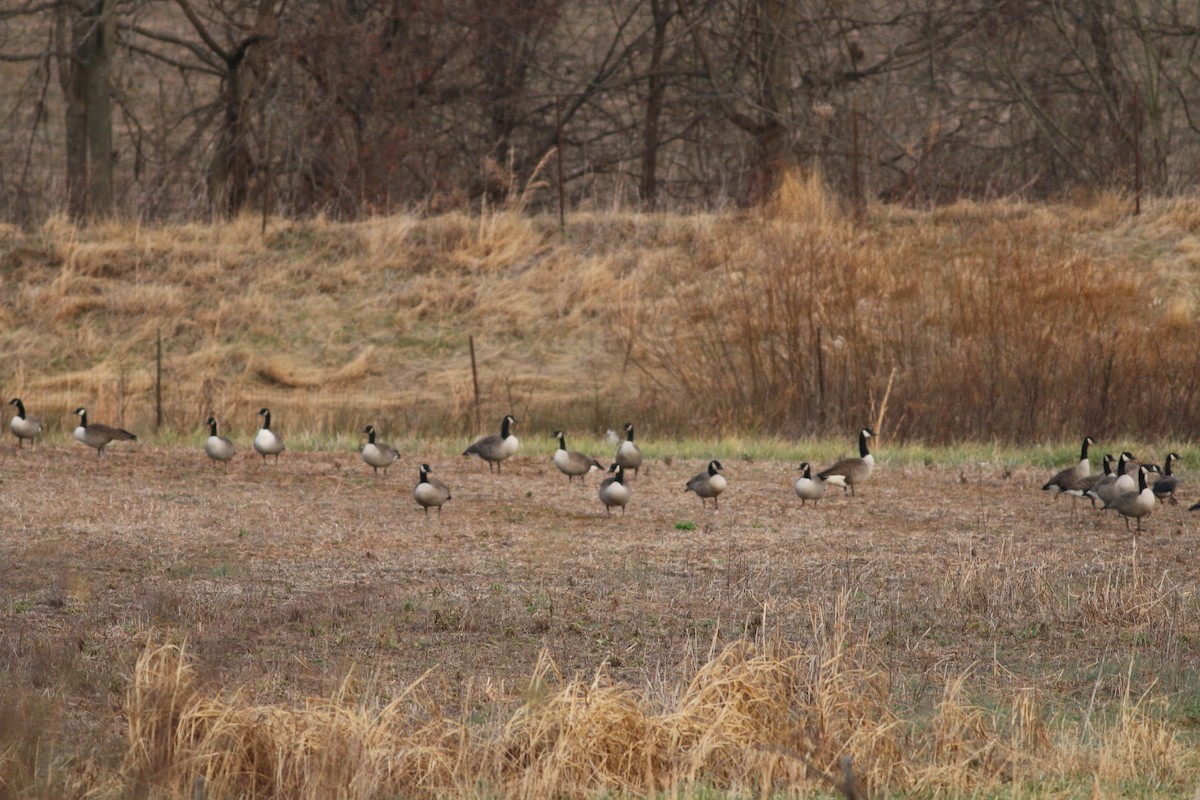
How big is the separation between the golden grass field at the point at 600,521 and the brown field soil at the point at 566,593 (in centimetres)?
5

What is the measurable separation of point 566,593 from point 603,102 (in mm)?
27841

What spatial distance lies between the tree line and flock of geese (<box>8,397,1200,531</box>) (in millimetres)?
14727

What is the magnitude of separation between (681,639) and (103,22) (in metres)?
26.0

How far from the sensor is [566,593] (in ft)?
33.6

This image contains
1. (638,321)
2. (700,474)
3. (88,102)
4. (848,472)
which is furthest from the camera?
(88,102)

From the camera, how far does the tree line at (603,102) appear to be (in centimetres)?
3203

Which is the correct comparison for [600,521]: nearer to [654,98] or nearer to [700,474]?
[700,474]

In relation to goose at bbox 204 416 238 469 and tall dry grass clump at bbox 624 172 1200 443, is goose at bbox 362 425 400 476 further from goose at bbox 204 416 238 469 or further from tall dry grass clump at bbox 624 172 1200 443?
tall dry grass clump at bbox 624 172 1200 443

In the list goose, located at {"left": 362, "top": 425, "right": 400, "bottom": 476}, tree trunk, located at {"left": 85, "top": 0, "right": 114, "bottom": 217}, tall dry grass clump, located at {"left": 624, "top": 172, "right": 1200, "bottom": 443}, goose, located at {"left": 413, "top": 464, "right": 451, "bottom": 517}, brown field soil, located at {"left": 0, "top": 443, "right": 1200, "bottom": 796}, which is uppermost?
tree trunk, located at {"left": 85, "top": 0, "right": 114, "bottom": 217}

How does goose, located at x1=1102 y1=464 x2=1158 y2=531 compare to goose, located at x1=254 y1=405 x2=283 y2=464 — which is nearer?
goose, located at x1=1102 y1=464 x2=1158 y2=531

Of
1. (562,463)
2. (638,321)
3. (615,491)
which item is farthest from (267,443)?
(638,321)

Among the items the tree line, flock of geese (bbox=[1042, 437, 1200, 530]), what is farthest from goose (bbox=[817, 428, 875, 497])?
the tree line

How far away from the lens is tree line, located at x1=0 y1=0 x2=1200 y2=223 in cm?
3203

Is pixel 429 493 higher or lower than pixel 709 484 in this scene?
lower
